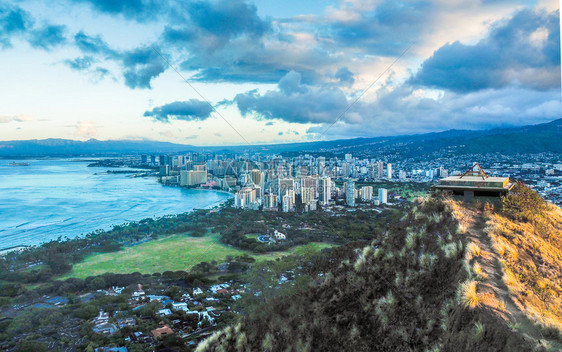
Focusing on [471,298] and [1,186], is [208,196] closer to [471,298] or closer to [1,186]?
Answer: [1,186]

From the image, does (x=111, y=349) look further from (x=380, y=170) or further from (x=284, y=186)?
(x=380, y=170)

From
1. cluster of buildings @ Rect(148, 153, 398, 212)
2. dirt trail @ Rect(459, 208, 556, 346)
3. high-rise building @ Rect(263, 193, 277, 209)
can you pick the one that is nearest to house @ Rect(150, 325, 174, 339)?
dirt trail @ Rect(459, 208, 556, 346)

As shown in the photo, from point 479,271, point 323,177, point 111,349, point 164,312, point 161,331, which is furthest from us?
point 323,177

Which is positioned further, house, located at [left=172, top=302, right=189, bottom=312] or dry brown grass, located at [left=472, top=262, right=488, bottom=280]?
house, located at [left=172, top=302, right=189, bottom=312]

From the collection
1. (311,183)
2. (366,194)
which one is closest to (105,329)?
(311,183)

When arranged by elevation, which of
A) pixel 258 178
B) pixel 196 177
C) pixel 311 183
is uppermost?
pixel 258 178

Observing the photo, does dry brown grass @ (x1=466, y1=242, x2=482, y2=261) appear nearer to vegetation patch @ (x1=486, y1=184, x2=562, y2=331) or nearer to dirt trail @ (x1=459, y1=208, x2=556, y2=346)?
dirt trail @ (x1=459, y1=208, x2=556, y2=346)
